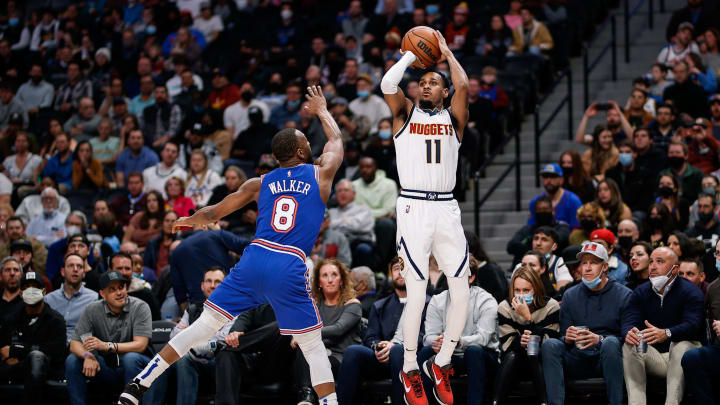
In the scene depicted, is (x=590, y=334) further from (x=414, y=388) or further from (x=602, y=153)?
(x=602, y=153)

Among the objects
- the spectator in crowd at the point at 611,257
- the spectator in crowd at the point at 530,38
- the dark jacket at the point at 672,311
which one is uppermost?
the spectator in crowd at the point at 530,38

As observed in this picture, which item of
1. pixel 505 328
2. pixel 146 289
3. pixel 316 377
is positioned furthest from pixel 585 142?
pixel 316 377

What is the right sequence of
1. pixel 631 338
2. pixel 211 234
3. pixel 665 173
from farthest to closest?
1. pixel 665 173
2. pixel 211 234
3. pixel 631 338

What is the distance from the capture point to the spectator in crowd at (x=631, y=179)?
12914 mm

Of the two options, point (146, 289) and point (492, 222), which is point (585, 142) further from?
point (146, 289)

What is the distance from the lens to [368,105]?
16109mm

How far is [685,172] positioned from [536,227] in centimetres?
203

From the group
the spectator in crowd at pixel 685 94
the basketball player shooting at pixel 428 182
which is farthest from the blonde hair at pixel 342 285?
the spectator in crowd at pixel 685 94

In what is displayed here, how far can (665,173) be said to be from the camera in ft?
40.7

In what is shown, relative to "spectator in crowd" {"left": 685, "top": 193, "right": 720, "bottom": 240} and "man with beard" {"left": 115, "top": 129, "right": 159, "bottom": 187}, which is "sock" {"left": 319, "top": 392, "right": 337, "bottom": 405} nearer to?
"spectator in crowd" {"left": 685, "top": 193, "right": 720, "bottom": 240}

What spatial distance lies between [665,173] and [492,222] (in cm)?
283

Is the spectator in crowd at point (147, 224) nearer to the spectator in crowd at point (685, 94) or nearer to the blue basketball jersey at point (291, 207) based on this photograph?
the blue basketball jersey at point (291, 207)

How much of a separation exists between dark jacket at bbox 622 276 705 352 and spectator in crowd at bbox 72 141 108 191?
9.22 meters

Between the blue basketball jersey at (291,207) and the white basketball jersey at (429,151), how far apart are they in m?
0.77
